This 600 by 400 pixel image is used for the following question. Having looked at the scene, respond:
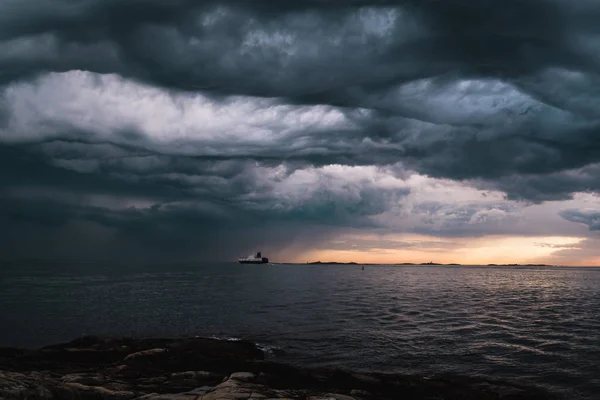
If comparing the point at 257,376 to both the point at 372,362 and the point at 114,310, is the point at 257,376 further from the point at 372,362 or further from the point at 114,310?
the point at 114,310

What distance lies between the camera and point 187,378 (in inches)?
760

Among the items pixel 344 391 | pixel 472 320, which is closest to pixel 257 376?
pixel 344 391

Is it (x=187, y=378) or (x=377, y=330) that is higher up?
(x=187, y=378)

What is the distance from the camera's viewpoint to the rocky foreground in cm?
1466

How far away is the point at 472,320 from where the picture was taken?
44.1 meters

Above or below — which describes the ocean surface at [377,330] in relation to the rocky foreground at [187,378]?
below

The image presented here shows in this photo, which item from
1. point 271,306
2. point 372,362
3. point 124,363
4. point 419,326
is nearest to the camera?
point 124,363

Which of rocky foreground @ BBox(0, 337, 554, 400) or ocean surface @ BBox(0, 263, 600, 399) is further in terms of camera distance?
ocean surface @ BBox(0, 263, 600, 399)

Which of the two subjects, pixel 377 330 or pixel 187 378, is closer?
pixel 187 378

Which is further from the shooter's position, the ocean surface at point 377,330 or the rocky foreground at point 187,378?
the ocean surface at point 377,330

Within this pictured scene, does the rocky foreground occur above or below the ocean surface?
above

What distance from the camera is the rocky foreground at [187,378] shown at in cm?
1466

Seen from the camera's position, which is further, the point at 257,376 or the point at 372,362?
the point at 372,362

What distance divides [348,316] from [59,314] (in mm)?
37035
